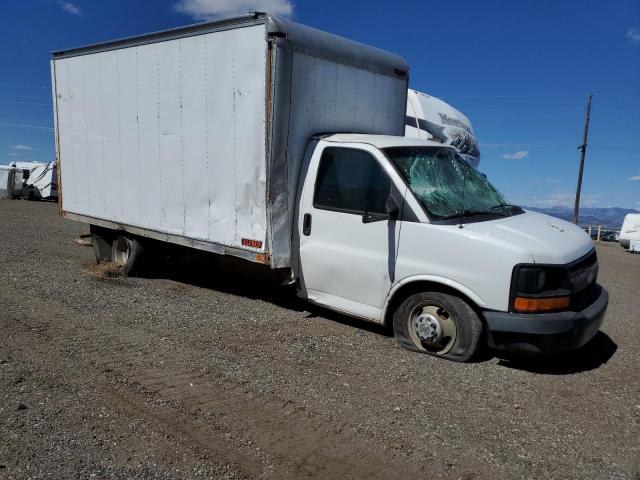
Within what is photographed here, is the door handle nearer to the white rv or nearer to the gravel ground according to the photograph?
the gravel ground

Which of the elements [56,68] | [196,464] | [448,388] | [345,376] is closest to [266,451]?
[196,464]

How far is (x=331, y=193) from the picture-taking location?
5730mm

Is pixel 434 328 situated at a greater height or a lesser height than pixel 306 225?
lesser

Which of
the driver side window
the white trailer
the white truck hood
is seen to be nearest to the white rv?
the white trailer

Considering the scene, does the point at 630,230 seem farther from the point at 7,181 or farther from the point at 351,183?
the point at 7,181

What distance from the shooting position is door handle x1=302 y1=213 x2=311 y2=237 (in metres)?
5.84

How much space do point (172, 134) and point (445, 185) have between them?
11.2ft

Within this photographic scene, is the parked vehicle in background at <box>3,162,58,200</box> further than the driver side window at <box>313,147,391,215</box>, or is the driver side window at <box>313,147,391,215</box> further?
the parked vehicle in background at <box>3,162,58,200</box>

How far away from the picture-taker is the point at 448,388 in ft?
14.4

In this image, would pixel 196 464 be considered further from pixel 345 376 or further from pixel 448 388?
pixel 448 388

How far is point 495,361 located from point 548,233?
124cm

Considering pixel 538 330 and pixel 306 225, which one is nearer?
pixel 538 330

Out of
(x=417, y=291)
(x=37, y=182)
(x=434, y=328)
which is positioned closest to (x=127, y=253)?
(x=417, y=291)

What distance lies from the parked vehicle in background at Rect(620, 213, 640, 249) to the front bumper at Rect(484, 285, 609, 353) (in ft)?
Result: 67.1
